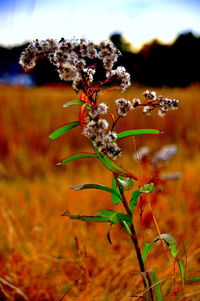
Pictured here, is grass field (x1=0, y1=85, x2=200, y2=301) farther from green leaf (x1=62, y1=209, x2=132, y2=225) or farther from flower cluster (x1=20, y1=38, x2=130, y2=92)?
flower cluster (x1=20, y1=38, x2=130, y2=92)

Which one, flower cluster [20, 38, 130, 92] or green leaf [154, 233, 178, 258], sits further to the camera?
green leaf [154, 233, 178, 258]

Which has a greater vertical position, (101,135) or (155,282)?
(101,135)

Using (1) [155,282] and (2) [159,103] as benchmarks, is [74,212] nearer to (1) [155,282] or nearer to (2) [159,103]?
(1) [155,282]

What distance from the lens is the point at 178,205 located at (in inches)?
77.2

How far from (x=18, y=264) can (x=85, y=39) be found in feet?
3.34

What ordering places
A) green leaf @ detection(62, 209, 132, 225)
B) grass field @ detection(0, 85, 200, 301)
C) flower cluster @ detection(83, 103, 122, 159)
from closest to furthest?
1. flower cluster @ detection(83, 103, 122, 159)
2. green leaf @ detection(62, 209, 132, 225)
3. grass field @ detection(0, 85, 200, 301)

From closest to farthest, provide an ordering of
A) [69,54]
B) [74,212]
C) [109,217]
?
[69,54] < [109,217] < [74,212]

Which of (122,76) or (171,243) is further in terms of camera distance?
(171,243)

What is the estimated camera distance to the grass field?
118 cm

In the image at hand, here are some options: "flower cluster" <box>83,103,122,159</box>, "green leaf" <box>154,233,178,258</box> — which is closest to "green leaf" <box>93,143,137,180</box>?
"flower cluster" <box>83,103,122,159</box>

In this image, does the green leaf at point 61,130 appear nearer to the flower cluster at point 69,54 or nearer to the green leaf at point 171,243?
the flower cluster at point 69,54

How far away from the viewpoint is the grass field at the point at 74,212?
3.86 feet

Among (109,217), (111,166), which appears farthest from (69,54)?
(109,217)

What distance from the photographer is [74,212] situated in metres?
2.03
